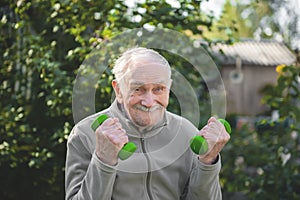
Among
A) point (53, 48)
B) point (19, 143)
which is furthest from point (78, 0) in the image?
point (19, 143)

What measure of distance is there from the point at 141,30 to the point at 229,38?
1029 mm

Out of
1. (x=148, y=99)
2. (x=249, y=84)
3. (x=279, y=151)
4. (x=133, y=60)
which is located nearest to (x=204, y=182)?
(x=148, y=99)

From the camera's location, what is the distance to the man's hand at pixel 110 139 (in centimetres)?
173

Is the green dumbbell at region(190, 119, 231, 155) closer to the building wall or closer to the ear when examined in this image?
the ear

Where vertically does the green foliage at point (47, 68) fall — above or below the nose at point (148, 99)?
below

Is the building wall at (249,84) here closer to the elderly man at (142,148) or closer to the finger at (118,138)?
the elderly man at (142,148)

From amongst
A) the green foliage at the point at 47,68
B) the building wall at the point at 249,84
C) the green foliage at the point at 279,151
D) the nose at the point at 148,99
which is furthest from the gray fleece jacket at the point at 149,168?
the building wall at the point at 249,84

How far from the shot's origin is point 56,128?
138 inches

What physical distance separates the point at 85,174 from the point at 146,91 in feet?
1.15

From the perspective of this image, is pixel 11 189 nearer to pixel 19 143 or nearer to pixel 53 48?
pixel 19 143

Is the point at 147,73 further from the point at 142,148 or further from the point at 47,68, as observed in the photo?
the point at 47,68

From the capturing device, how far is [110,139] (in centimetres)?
172

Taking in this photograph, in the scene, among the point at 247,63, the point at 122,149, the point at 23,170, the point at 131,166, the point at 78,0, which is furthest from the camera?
the point at 247,63

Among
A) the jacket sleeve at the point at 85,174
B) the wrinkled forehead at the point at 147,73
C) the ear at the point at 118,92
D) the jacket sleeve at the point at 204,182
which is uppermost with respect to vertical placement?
the wrinkled forehead at the point at 147,73
